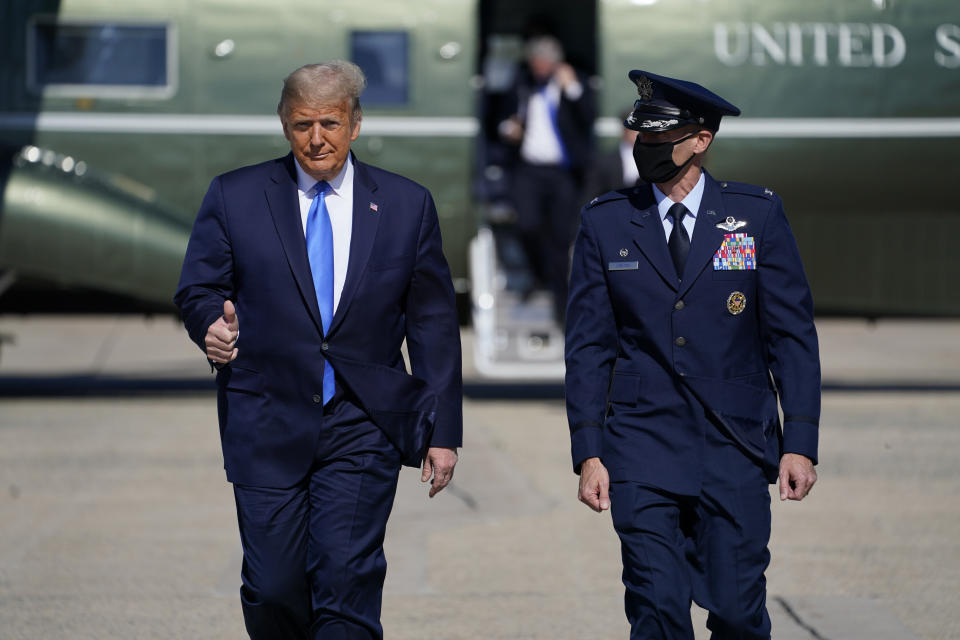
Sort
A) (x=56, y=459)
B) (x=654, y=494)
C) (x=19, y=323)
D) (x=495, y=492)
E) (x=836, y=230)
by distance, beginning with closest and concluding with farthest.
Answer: (x=654, y=494) → (x=495, y=492) → (x=56, y=459) → (x=836, y=230) → (x=19, y=323)

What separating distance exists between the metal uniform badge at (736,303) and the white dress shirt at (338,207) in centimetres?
104

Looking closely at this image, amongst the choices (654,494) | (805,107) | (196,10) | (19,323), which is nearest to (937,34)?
(805,107)

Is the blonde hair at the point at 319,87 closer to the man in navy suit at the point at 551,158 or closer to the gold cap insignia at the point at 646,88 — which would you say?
the gold cap insignia at the point at 646,88

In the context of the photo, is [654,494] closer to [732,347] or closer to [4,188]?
[732,347]

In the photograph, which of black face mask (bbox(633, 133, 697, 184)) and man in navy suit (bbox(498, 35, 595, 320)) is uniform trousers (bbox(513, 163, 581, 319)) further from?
black face mask (bbox(633, 133, 697, 184))

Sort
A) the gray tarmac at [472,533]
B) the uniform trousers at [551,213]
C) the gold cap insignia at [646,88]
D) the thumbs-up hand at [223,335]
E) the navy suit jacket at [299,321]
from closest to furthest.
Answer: the thumbs-up hand at [223,335] < the navy suit jacket at [299,321] < the gold cap insignia at [646,88] < the gray tarmac at [472,533] < the uniform trousers at [551,213]

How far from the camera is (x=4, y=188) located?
11102mm

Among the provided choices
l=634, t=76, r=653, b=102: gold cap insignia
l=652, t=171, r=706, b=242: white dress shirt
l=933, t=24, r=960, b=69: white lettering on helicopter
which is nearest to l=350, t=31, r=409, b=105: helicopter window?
l=933, t=24, r=960, b=69: white lettering on helicopter

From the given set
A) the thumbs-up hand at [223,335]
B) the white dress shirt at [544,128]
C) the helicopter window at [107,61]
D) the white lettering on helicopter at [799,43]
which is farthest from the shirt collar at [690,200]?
the helicopter window at [107,61]

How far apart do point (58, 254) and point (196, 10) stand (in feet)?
6.76

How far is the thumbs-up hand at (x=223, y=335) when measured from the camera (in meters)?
4.03

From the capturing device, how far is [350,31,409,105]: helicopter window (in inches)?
457

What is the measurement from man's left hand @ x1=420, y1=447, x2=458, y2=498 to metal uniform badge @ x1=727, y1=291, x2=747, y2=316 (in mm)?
857

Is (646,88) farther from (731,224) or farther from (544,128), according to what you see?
(544,128)
